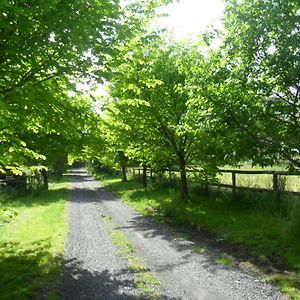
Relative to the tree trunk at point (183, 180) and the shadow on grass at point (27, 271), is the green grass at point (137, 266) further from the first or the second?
the tree trunk at point (183, 180)

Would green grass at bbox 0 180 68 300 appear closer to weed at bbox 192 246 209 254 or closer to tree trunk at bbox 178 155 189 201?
weed at bbox 192 246 209 254

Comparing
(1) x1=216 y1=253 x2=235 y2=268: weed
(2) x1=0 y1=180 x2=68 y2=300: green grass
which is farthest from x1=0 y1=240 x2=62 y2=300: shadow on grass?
(1) x1=216 y1=253 x2=235 y2=268: weed

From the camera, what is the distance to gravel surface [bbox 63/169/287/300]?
6672 millimetres

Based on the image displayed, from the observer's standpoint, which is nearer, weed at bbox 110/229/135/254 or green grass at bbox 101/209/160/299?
green grass at bbox 101/209/160/299

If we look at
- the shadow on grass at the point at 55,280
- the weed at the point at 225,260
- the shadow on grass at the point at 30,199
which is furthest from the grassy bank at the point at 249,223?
the shadow on grass at the point at 30,199

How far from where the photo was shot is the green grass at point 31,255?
706 cm

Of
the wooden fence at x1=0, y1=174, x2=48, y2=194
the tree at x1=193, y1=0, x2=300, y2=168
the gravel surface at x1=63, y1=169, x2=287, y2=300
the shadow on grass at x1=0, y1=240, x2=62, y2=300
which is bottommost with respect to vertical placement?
the gravel surface at x1=63, y1=169, x2=287, y2=300

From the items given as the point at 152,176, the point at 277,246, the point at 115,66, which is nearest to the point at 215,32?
the point at 115,66

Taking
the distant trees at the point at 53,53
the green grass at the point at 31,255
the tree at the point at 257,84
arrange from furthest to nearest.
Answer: the tree at the point at 257,84 → the green grass at the point at 31,255 → the distant trees at the point at 53,53

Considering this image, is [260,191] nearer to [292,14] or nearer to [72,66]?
[292,14]

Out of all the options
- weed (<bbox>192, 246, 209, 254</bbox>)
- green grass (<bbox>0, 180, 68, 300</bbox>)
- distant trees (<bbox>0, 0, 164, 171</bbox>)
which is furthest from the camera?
weed (<bbox>192, 246, 209, 254</bbox>)

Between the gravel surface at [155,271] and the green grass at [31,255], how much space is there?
347 millimetres

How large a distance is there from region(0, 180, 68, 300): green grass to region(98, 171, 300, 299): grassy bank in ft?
14.2

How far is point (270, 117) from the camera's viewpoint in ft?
28.6
